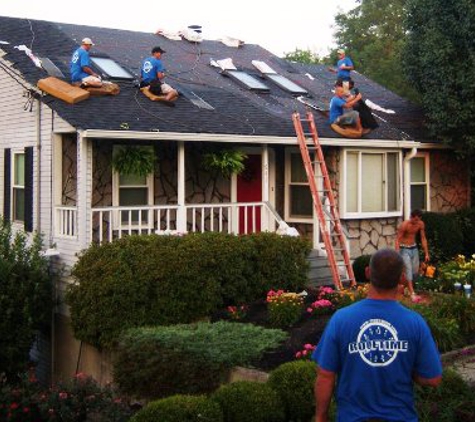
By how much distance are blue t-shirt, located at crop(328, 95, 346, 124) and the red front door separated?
1.80 meters

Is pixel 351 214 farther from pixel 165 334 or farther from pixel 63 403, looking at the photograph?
pixel 63 403

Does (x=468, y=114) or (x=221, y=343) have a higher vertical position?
(x=468, y=114)

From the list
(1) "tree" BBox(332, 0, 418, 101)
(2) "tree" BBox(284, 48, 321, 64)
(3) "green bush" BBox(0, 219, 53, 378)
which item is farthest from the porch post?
(2) "tree" BBox(284, 48, 321, 64)

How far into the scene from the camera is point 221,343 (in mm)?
10211

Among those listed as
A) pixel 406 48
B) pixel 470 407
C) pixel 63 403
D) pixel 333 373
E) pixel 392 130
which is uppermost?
pixel 406 48

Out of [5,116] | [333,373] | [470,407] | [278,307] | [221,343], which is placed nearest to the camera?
[333,373]

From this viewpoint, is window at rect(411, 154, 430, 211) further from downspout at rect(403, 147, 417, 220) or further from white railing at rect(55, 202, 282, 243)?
white railing at rect(55, 202, 282, 243)

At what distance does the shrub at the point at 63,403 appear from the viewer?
9625 millimetres

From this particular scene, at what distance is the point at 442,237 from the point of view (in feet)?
56.9

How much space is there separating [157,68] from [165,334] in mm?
6018

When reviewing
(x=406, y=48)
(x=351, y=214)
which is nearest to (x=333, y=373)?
(x=351, y=214)

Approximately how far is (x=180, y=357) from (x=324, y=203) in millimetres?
6256

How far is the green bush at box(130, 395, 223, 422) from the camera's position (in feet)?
25.9

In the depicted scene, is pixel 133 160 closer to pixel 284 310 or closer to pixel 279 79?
pixel 284 310
